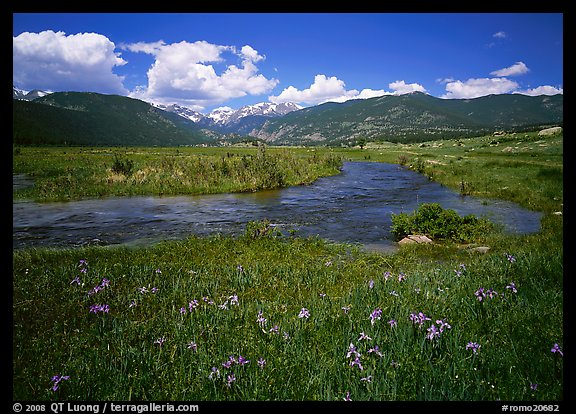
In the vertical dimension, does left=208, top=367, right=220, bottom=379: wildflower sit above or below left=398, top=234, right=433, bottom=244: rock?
above

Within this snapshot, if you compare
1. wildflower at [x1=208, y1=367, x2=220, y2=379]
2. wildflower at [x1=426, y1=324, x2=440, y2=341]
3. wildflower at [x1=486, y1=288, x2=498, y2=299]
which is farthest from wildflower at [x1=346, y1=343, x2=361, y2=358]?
wildflower at [x1=486, y1=288, x2=498, y2=299]

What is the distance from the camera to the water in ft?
46.7

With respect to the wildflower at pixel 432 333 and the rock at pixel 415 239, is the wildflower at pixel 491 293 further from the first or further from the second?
the rock at pixel 415 239

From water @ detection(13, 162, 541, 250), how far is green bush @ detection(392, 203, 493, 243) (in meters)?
0.90

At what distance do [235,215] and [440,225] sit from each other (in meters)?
10.6

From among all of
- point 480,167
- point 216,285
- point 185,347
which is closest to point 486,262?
point 216,285

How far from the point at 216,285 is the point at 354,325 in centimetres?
335

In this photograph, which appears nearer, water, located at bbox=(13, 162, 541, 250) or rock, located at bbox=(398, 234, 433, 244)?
rock, located at bbox=(398, 234, 433, 244)

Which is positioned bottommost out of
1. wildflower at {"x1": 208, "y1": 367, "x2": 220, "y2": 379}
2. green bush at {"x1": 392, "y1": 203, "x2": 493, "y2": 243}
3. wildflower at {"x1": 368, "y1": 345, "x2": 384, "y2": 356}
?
green bush at {"x1": 392, "y1": 203, "x2": 493, "y2": 243}

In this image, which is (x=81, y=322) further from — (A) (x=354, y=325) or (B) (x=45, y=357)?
(A) (x=354, y=325)

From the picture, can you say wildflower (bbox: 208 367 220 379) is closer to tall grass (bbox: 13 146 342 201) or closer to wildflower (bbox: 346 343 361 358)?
wildflower (bbox: 346 343 361 358)

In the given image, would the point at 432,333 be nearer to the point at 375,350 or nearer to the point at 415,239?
the point at 375,350

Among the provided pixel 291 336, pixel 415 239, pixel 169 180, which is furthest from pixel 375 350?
pixel 169 180
